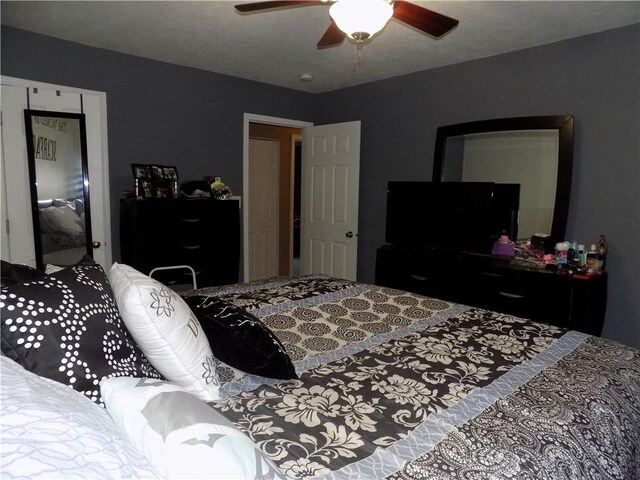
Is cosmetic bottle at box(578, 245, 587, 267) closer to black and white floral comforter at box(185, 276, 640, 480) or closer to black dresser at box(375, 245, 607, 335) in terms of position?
black dresser at box(375, 245, 607, 335)

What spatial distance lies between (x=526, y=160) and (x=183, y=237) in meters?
2.84

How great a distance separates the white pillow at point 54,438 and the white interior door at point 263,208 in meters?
4.87

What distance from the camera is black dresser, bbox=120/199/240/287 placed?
3191mm

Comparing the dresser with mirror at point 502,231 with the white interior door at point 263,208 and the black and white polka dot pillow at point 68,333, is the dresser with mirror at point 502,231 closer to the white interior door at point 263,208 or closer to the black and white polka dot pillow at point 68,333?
the white interior door at point 263,208

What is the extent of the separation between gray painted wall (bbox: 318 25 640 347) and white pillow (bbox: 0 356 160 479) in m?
3.30

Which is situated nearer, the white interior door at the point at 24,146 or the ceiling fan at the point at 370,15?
the ceiling fan at the point at 370,15

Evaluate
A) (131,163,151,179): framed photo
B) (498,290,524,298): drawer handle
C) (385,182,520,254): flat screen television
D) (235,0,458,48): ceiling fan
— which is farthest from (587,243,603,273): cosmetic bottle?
(131,163,151,179): framed photo

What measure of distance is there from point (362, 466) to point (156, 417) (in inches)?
18.7

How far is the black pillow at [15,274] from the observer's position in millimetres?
1001

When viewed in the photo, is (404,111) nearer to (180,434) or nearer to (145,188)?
(145,188)

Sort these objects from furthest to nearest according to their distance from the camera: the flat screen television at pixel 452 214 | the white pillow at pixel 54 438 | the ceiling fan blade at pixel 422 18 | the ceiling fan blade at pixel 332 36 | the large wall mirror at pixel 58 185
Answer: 1. the flat screen television at pixel 452 214
2. the large wall mirror at pixel 58 185
3. the ceiling fan blade at pixel 332 36
4. the ceiling fan blade at pixel 422 18
5. the white pillow at pixel 54 438

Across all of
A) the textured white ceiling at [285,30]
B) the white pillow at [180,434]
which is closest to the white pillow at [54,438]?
the white pillow at [180,434]

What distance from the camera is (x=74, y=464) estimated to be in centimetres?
58

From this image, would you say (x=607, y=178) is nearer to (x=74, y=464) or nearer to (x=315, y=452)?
(x=315, y=452)
